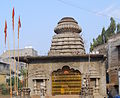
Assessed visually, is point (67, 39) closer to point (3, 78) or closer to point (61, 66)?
point (61, 66)

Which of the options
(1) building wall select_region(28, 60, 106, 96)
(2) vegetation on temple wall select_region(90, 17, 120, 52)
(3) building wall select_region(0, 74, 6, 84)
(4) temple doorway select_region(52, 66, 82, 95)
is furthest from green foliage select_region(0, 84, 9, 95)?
(4) temple doorway select_region(52, 66, 82, 95)

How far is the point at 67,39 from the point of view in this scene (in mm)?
24234

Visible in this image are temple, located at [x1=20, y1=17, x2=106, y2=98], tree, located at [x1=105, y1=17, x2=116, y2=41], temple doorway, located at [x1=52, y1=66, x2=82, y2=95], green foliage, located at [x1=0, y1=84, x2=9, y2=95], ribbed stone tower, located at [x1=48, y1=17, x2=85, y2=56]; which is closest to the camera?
temple, located at [x1=20, y1=17, x2=106, y2=98]

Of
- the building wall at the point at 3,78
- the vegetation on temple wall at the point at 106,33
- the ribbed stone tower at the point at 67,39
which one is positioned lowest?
the building wall at the point at 3,78

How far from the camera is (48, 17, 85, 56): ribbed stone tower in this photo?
77.4ft

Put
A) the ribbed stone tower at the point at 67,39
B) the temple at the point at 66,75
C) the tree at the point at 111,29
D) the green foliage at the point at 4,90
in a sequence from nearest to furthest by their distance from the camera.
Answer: the temple at the point at 66,75 < the ribbed stone tower at the point at 67,39 < the green foliage at the point at 4,90 < the tree at the point at 111,29

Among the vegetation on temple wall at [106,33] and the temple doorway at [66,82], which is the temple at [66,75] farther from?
the vegetation on temple wall at [106,33]

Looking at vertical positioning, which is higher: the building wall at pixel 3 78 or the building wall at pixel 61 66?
the building wall at pixel 61 66


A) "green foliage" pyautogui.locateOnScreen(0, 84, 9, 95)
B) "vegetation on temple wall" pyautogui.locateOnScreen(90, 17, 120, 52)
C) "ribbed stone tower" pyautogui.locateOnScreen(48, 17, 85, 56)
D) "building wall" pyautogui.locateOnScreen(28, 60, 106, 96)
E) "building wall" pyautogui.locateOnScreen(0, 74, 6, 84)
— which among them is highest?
"vegetation on temple wall" pyautogui.locateOnScreen(90, 17, 120, 52)

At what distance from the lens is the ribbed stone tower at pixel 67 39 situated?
929 inches

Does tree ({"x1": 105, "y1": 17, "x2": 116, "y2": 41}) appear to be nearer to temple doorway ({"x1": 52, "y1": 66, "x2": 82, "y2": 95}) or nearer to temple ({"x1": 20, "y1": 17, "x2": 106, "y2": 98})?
temple ({"x1": 20, "y1": 17, "x2": 106, "y2": 98})

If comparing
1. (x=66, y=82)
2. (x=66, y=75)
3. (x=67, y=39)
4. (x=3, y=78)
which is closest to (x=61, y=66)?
(x=66, y=75)

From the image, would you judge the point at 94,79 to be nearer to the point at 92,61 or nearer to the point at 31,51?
the point at 92,61

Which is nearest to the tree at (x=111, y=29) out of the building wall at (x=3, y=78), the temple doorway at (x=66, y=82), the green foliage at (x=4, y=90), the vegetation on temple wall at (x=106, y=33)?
the vegetation on temple wall at (x=106, y=33)
